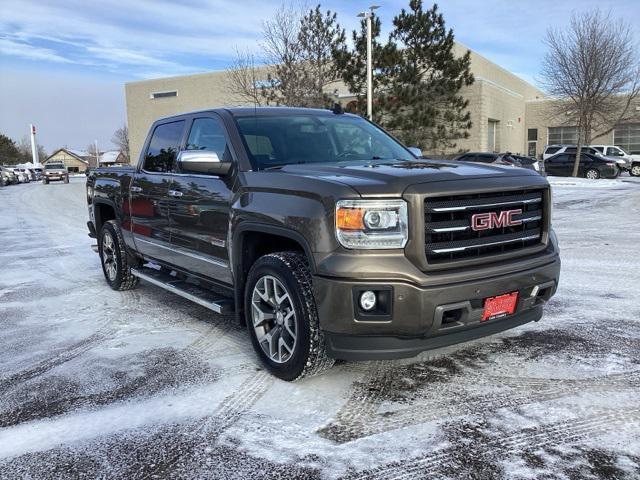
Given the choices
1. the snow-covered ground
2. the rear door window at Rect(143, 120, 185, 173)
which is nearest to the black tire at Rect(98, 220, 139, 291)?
the snow-covered ground

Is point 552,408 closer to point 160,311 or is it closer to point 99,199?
point 160,311

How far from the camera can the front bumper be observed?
10.4ft

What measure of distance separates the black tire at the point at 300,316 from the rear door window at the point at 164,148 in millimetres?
2023

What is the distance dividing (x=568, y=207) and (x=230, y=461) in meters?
14.3

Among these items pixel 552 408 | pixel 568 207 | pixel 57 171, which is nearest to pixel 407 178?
pixel 552 408

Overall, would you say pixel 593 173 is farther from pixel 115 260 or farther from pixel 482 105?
pixel 115 260

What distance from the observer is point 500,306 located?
3504mm

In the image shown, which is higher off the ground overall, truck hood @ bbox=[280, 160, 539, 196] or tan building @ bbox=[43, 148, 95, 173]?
tan building @ bbox=[43, 148, 95, 173]

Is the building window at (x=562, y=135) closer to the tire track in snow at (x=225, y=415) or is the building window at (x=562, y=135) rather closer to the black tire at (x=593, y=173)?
the black tire at (x=593, y=173)

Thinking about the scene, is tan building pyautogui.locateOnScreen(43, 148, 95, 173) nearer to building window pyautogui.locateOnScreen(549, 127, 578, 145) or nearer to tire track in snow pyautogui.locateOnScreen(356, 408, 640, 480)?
building window pyautogui.locateOnScreen(549, 127, 578, 145)

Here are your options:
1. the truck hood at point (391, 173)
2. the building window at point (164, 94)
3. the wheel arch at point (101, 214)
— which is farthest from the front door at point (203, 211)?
the building window at point (164, 94)

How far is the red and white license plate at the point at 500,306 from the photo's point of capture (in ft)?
11.2

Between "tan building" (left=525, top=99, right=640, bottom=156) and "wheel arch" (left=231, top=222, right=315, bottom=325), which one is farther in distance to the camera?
"tan building" (left=525, top=99, right=640, bottom=156)

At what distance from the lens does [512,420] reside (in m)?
3.18
